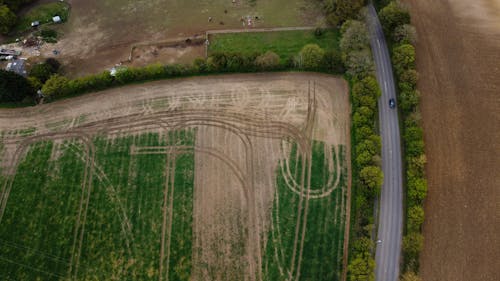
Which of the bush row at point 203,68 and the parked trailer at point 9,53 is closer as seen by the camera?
the bush row at point 203,68

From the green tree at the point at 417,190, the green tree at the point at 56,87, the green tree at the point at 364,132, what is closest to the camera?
the green tree at the point at 417,190

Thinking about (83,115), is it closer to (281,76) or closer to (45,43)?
(45,43)

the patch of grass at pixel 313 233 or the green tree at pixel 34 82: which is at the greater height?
the green tree at pixel 34 82

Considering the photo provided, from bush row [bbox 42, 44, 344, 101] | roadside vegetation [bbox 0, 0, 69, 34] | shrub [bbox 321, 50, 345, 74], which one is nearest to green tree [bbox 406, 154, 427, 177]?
bush row [bbox 42, 44, 344, 101]

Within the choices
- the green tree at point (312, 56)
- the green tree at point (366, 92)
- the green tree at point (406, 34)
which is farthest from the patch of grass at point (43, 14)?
the green tree at point (406, 34)

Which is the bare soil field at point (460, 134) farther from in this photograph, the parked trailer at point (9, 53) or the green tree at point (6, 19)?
the green tree at point (6, 19)

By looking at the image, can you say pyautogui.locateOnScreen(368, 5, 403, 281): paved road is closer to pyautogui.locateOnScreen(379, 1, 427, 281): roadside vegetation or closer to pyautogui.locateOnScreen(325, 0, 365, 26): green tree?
pyautogui.locateOnScreen(379, 1, 427, 281): roadside vegetation
